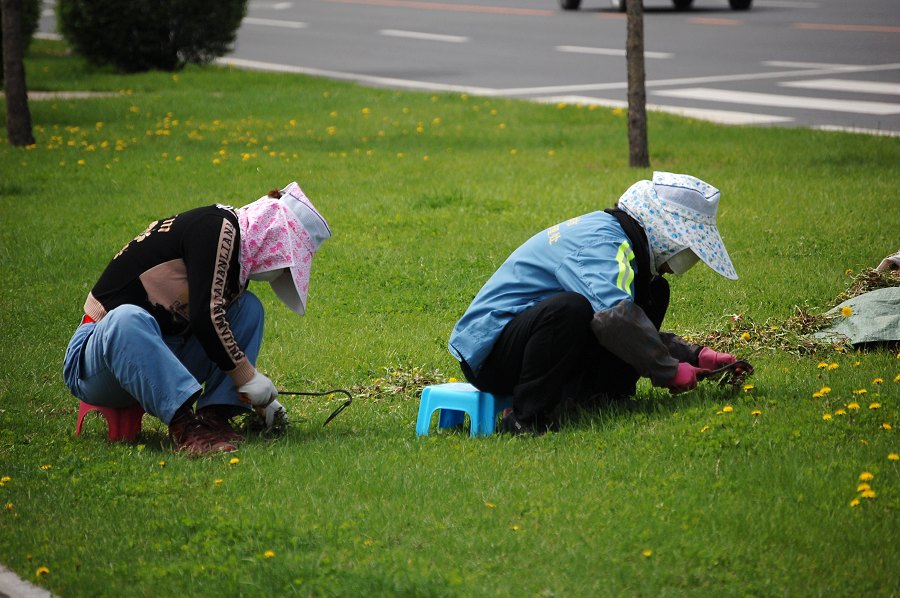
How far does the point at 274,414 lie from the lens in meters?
5.05

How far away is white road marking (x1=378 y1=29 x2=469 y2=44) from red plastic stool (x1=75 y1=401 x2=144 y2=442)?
1820 cm

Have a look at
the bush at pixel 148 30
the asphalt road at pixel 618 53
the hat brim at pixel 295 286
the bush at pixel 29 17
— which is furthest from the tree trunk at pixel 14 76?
the bush at pixel 29 17

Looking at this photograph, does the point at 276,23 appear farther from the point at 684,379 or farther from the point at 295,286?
the point at 684,379

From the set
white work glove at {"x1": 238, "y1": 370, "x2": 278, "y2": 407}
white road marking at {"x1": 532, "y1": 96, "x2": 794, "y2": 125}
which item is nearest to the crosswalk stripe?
white road marking at {"x1": 532, "y1": 96, "x2": 794, "y2": 125}

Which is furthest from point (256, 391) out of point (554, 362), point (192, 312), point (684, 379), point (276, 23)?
point (276, 23)

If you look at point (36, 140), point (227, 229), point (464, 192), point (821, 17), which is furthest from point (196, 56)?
point (227, 229)

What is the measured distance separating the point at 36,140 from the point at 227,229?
911 cm

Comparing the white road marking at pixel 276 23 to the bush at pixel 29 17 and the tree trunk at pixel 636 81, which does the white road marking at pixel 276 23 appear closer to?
the bush at pixel 29 17

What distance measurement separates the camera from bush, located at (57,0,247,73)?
18.6 meters

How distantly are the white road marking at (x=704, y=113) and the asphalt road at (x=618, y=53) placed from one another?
2 cm

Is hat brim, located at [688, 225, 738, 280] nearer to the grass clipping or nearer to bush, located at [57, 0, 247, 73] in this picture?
the grass clipping

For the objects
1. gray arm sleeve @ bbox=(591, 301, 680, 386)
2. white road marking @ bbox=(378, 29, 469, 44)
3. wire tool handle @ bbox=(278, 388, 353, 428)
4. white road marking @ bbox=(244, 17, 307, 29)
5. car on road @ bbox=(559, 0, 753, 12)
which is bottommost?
wire tool handle @ bbox=(278, 388, 353, 428)

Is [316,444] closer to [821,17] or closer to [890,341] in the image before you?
[890,341]

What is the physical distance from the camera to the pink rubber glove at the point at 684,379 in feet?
15.6
